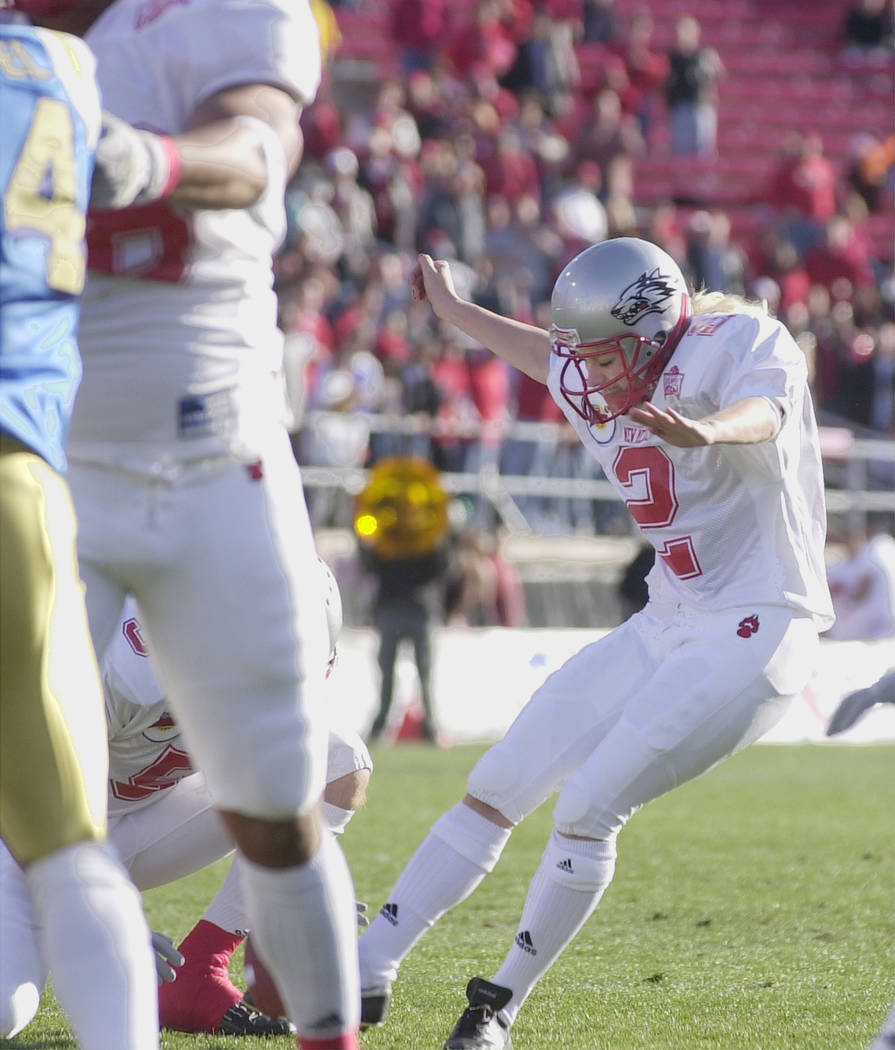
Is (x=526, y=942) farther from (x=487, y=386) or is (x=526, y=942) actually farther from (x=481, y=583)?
(x=487, y=386)

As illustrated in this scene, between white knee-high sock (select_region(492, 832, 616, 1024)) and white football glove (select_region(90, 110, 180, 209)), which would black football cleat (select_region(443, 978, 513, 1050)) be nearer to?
white knee-high sock (select_region(492, 832, 616, 1024))

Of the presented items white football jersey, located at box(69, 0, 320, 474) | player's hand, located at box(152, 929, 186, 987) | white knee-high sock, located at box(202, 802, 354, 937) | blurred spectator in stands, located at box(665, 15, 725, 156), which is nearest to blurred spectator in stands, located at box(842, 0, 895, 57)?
blurred spectator in stands, located at box(665, 15, 725, 156)

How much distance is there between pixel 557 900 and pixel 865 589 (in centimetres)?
999

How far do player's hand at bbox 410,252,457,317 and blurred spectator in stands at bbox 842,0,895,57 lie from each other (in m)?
18.9

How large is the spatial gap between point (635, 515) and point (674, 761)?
2.18ft

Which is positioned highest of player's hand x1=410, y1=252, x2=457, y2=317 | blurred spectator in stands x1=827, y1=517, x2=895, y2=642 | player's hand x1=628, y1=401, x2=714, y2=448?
player's hand x1=410, y1=252, x2=457, y2=317

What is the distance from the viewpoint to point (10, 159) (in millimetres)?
2453

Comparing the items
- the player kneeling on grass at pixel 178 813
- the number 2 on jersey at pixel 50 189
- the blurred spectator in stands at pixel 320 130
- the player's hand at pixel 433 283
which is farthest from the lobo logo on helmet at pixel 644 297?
the blurred spectator in stands at pixel 320 130

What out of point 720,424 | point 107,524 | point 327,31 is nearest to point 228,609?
point 107,524

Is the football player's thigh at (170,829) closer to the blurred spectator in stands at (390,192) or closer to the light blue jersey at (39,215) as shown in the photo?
the light blue jersey at (39,215)

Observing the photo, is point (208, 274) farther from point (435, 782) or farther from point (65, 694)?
point (435, 782)

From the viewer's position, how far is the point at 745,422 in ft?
12.4

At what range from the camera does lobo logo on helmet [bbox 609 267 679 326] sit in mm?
4199

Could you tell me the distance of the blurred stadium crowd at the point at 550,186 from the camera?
1303cm
